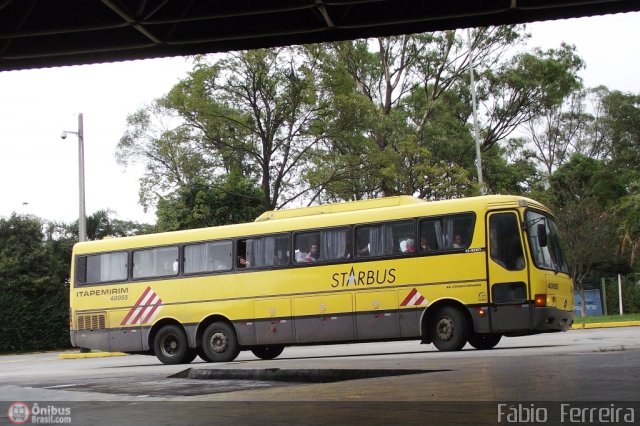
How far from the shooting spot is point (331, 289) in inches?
711

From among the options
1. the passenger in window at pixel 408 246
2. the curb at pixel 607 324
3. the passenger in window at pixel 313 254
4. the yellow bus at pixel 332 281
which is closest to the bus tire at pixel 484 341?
the yellow bus at pixel 332 281

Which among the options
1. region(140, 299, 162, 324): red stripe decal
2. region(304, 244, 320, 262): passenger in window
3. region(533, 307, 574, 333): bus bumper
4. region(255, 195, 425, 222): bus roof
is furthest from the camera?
region(140, 299, 162, 324): red stripe decal

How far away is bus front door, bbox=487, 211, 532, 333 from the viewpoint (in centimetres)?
1600

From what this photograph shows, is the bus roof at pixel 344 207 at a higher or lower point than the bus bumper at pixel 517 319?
higher

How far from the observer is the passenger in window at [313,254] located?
18.5m

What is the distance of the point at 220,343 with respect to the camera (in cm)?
1923

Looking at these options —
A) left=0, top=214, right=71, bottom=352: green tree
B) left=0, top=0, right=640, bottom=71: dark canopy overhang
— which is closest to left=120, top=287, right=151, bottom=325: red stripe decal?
left=0, top=0, right=640, bottom=71: dark canopy overhang

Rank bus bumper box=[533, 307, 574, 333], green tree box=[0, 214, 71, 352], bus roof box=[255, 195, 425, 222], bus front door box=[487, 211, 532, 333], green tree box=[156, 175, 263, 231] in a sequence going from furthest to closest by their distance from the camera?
1. green tree box=[156, 175, 263, 231]
2. green tree box=[0, 214, 71, 352]
3. bus roof box=[255, 195, 425, 222]
4. bus front door box=[487, 211, 532, 333]
5. bus bumper box=[533, 307, 574, 333]

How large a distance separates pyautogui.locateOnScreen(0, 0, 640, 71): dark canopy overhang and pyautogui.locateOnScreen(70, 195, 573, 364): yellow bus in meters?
5.67

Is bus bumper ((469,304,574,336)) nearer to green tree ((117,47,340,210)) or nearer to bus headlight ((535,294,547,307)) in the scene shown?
bus headlight ((535,294,547,307))

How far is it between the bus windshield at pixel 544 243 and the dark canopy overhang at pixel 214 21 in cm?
559

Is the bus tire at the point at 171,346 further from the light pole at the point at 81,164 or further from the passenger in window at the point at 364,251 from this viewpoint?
the light pole at the point at 81,164

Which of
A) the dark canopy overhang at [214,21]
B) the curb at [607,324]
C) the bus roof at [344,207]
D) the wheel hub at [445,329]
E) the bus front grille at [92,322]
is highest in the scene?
the dark canopy overhang at [214,21]

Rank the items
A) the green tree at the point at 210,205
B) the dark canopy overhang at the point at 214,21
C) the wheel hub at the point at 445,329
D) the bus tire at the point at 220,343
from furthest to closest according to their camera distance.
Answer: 1. the green tree at the point at 210,205
2. the bus tire at the point at 220,343
3. the wheel hub at the point at 445,329
4. the dark canopy overhang at the point at 214,21
